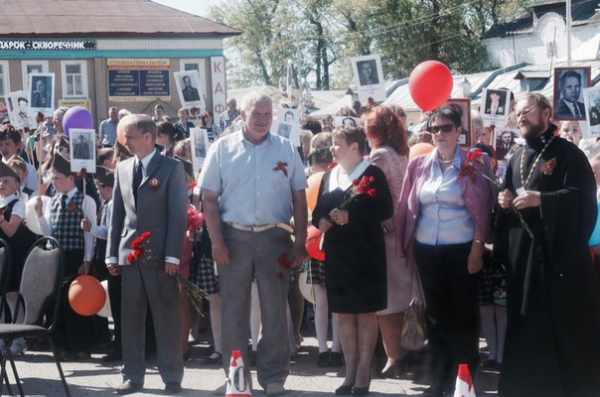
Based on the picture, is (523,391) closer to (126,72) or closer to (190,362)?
(190,362)

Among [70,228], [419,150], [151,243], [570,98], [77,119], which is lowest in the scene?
[151,243]

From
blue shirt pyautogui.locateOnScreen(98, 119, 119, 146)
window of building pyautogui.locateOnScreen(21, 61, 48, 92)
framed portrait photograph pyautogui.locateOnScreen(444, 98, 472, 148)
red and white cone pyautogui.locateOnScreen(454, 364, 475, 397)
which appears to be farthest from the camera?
window of building pyautogui.locateOnScreen(21, 61, 48, 92)

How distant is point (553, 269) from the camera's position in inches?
268

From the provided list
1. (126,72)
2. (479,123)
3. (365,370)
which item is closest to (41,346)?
(365,370)

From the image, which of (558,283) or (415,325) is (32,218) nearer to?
(415,325)

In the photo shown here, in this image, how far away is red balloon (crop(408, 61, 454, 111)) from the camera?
366 inches

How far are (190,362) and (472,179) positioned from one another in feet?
10.6

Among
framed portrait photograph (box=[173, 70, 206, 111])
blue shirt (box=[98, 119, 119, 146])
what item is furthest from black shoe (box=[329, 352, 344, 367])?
blue shirt (box=[98, 119, 119, 146])

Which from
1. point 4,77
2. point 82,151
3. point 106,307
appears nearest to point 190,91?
point 82,151

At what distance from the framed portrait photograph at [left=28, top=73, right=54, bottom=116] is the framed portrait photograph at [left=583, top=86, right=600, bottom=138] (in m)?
6.60

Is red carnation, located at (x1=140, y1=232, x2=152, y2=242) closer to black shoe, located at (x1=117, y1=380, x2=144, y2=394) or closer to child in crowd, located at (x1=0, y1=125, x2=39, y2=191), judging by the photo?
black shoe, located at (x1=117, y1=380, x2=144, y2=394)

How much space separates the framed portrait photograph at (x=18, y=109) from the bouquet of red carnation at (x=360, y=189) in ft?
23.4

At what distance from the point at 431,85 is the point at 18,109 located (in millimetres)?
6537

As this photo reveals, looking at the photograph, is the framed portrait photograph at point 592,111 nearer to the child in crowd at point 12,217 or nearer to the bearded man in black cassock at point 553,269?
the bearded man in black cassock at point 553,269
